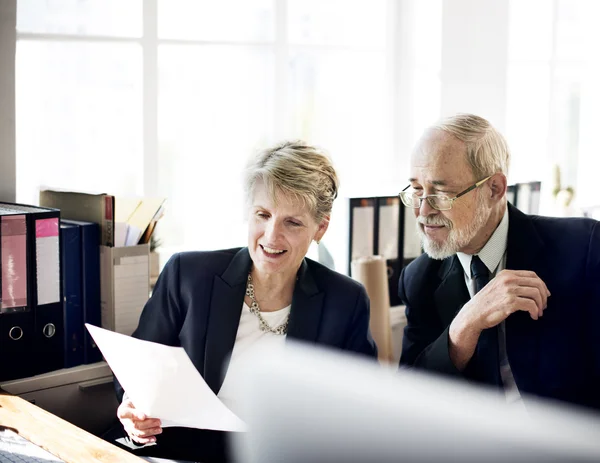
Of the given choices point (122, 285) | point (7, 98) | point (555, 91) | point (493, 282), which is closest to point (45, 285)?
point (122, 285)

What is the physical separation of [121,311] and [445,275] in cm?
87

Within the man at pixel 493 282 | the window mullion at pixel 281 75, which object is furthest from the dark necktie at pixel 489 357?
the window mullion at pixel 281 75

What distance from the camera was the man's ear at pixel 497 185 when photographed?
179 centimetres

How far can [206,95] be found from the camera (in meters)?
2.78

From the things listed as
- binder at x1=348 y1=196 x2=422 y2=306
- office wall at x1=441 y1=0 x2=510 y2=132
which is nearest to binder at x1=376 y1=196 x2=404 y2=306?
binder at x1=348 y1=196 x2=422 y2=306

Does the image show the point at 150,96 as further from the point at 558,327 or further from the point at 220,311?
the point at 558,327

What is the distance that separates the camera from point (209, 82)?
278cm

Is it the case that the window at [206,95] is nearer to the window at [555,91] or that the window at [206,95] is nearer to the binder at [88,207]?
the binder at [88,207]

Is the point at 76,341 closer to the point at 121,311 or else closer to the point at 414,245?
the point at 121,311

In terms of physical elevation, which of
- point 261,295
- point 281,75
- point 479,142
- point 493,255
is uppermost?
point 281,75

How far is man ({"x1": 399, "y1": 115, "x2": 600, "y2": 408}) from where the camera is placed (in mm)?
1696

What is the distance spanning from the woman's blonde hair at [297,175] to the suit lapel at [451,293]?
331 millimetres

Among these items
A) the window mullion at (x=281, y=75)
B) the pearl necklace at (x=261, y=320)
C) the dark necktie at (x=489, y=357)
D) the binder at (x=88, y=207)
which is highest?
the window mullion at (x=281, y=75)

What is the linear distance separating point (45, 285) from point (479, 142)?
110 centimetres
